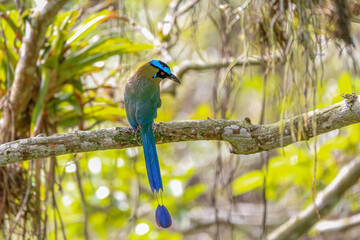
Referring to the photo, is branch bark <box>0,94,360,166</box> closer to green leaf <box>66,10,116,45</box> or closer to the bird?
the bird

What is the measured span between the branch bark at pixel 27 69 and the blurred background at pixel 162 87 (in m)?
0.04

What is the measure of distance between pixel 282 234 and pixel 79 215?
199 cm

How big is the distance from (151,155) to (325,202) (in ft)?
5.79

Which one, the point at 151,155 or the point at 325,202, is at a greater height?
the point at 151,155

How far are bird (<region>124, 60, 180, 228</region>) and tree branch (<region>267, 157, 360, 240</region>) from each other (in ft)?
4.75

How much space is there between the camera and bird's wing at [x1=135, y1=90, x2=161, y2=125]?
289 centimetres

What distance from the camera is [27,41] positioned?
10.1 ft

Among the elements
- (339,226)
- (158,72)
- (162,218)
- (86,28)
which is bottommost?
(339,226)

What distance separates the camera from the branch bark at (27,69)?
3.00m

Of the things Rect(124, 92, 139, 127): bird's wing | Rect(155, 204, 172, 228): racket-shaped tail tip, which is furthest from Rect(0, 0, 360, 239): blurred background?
Rect(155, 204, 172, 228): racket-shaped tail tip

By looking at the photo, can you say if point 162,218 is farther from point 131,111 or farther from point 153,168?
point 131,111

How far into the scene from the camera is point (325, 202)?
3912mm

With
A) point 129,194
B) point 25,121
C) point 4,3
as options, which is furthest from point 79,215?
point 4,3

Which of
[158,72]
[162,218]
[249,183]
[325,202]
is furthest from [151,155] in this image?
[325,202]
